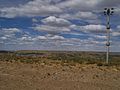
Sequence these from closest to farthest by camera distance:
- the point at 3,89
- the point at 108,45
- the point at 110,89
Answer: the point at 3,89 < the point at 110,89 < the point at 108,45

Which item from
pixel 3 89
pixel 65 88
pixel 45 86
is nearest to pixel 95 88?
pixel 65 88

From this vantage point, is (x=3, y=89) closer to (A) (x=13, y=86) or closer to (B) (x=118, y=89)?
(A) (x=13, y=86)

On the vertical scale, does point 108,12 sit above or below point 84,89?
above

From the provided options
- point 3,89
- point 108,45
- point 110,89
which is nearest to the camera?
point 3,89

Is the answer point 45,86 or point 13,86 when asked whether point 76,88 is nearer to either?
point 45,86

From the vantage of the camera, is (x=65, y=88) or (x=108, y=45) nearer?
(x=65, y=88)

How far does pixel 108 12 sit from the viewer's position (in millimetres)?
43094

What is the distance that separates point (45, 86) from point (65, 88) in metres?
1.21

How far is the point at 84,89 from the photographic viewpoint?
1408 centimetres

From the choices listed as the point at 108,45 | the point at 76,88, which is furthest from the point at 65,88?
the point at 108,45

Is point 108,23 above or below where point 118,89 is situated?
above

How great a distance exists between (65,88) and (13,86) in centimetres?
281

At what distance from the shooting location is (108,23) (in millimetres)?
42781

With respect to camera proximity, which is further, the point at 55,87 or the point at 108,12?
the point at 108,12
